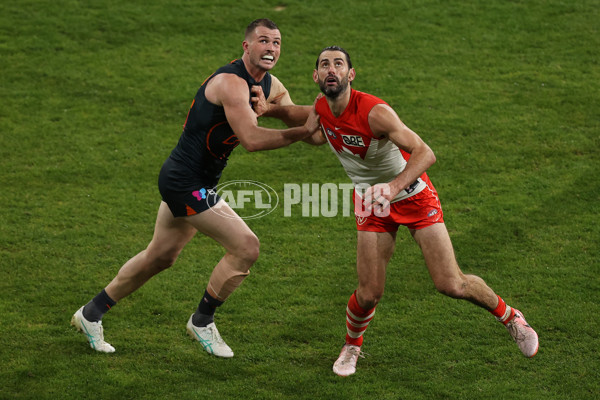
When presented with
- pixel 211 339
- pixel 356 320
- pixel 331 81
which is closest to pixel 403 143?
pixel 331 81

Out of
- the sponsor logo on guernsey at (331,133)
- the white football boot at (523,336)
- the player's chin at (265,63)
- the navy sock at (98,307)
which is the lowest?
the white football boot at (523,336)

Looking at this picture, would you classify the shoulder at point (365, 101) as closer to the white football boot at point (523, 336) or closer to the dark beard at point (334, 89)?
the dark beard at point (334, 89)

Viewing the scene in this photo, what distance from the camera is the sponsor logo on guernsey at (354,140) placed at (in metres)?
6.07

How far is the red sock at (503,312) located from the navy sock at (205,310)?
2251 millimetres

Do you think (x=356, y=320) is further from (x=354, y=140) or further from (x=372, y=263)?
(x=354, y=140)

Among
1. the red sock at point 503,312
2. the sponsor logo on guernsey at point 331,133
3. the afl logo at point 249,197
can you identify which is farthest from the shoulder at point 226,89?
the afl logo at point 249,197

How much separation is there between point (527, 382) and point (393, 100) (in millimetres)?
6477

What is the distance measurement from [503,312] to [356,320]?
3.90ft

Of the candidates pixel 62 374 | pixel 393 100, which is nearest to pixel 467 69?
pixel 393 100

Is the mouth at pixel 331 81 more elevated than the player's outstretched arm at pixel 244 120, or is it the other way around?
the mouth at pixel 331 81

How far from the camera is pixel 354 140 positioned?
609 centimetres

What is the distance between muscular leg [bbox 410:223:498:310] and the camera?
6.13m

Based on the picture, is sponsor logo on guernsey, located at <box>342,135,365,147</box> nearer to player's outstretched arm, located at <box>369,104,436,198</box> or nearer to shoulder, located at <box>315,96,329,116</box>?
player's outstretched arm, located at <box>369,104,436,198</box>

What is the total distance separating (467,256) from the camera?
27.6 feet
